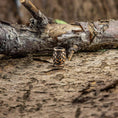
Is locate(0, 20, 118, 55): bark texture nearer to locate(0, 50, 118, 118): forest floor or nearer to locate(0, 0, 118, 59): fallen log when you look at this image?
locate(0, 0, 118, 59): fallen log

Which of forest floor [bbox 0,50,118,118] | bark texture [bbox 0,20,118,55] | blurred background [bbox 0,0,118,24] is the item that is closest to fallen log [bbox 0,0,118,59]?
bark texture [bbox 0,20,118,55]

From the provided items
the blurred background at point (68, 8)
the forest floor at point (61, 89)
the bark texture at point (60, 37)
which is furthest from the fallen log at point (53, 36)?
the blurred background at point (68, 8)

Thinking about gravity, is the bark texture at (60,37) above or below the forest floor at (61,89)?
above

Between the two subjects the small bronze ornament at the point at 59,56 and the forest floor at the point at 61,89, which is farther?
the small bronze ornament at the point at 59,56

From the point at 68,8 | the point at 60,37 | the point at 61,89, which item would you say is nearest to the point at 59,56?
the point at 60,37

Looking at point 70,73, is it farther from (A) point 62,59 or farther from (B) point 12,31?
(B) point 12,31

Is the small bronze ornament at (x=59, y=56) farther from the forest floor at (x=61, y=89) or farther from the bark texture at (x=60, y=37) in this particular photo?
the bark texture at (x=60, y=37)

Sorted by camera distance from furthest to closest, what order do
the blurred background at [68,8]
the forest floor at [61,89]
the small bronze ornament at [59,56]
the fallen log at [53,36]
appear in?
the blurred background at [68,8]
the fallen log at [53,36]
the small bronze ornament at [59,56]
the forest floor at [61,89]
